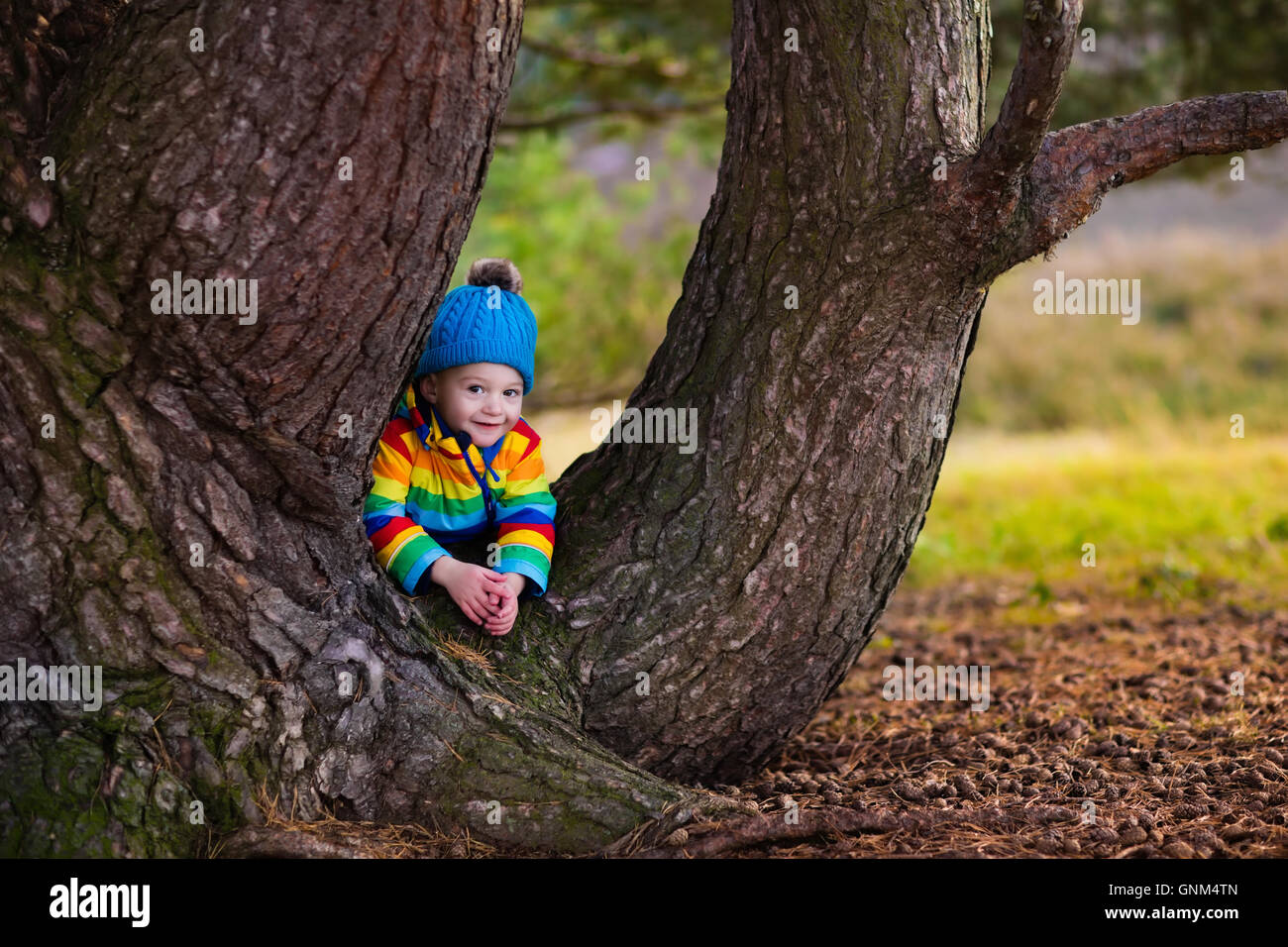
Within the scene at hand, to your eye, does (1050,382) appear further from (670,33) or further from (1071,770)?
(1071,770)

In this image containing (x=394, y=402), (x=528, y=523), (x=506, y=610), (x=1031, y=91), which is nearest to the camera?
(x=1031, y=91)

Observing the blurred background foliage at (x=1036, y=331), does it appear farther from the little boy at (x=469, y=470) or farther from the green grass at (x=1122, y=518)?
the little boy at (x=469, y=470)

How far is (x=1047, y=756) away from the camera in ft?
9.33

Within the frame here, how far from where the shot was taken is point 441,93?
1914 mm

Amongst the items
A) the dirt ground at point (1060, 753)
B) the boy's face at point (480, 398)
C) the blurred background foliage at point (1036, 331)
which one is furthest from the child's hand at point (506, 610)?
the blurred background foliage at point (1036, 331)

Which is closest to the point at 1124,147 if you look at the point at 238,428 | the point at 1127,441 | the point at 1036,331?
the point at 238,428

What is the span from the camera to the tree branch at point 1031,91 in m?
1.93

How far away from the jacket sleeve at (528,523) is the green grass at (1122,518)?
118 inches

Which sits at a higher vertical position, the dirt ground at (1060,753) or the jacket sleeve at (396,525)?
the jacket sleeve at (396,525)

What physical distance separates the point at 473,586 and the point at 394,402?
46 centimetres

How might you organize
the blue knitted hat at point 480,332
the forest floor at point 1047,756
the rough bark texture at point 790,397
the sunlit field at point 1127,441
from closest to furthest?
the forest floor at point 1047,756
the rough bark texture at point 790,397
the blue knitted hat at point 480,332
the sunlit field at point 1127,441

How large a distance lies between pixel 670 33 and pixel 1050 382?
7198 mm

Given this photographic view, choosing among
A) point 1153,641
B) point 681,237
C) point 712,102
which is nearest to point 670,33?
point 712,102

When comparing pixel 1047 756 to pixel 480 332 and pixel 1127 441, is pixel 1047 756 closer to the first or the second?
pixel 480 332
